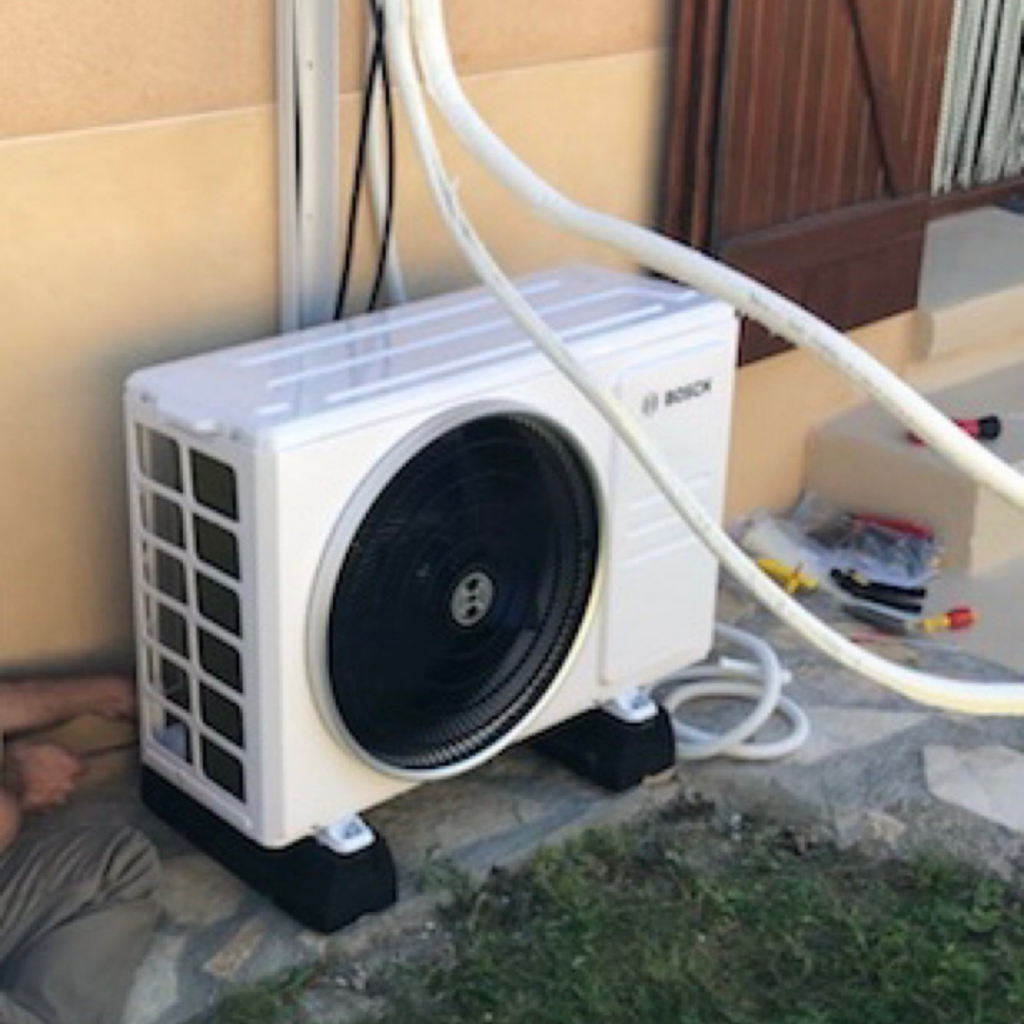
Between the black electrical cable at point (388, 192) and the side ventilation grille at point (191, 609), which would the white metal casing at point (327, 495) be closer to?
the side ventilation grille at point (191, 609)

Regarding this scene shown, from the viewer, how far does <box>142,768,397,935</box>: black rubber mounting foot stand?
262cm

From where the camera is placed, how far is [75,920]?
8.26ft

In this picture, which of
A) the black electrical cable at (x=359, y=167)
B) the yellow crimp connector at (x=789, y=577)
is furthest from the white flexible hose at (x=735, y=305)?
the yellow crimp connector at (x=789, y=577)

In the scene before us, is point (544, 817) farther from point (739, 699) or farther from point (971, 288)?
point (971, 288)

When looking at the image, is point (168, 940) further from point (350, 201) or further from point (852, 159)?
point (852, 159)

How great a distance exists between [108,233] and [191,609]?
1.73ft

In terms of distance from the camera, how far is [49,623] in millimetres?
2814

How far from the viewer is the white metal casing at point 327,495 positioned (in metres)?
2.41

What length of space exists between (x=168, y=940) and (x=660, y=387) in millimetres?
1007

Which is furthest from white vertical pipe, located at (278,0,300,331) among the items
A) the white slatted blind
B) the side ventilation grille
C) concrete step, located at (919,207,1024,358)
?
the white slatted blind

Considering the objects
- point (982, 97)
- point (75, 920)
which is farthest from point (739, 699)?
point (982, 97)

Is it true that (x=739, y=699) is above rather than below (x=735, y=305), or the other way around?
below

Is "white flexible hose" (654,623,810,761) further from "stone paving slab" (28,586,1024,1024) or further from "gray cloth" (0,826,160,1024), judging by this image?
"gray cloth" (0,826,160,1024)

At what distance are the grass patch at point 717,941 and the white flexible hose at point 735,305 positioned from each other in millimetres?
617
